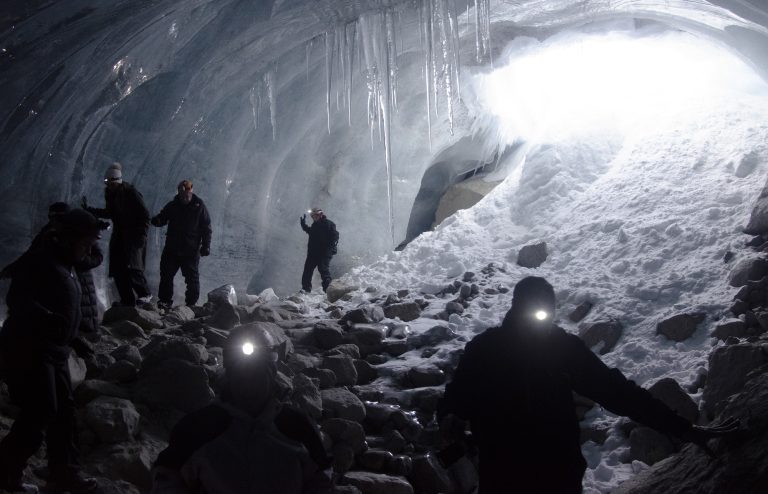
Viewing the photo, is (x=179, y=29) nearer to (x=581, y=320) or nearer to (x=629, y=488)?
(x=581, y=320)

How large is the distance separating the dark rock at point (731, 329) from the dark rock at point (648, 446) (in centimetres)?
142

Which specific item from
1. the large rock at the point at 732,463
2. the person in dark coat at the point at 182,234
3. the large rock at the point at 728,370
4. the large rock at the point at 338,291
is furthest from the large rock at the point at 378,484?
the large rock at the point at 338,291

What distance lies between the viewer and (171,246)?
22.2 feet

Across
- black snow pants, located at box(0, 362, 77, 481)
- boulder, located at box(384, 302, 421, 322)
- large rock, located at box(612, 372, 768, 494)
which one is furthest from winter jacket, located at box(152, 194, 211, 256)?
large rock, located at box(612, 372, 768, 494)

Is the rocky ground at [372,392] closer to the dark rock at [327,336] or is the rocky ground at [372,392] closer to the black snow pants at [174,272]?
the dark rock at [327,336]

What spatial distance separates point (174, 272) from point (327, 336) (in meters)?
2.18

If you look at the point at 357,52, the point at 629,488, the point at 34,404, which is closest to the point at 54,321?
the point at 34,404

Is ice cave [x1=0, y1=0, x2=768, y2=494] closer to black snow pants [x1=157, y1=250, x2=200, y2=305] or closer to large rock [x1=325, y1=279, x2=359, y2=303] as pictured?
large rock [x1=325, y1=279, x2=359, y2=303]

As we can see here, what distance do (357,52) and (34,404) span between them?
7424 millimetres

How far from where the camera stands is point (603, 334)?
5.43m

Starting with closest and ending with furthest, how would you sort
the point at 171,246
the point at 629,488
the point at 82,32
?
the point at 629,488
the point at 82,32
the point at 171,246

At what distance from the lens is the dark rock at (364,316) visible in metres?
6.55

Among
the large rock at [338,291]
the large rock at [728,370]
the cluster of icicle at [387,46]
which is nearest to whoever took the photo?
the large rock at [728,370]

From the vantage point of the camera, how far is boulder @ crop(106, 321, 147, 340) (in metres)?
5.21
